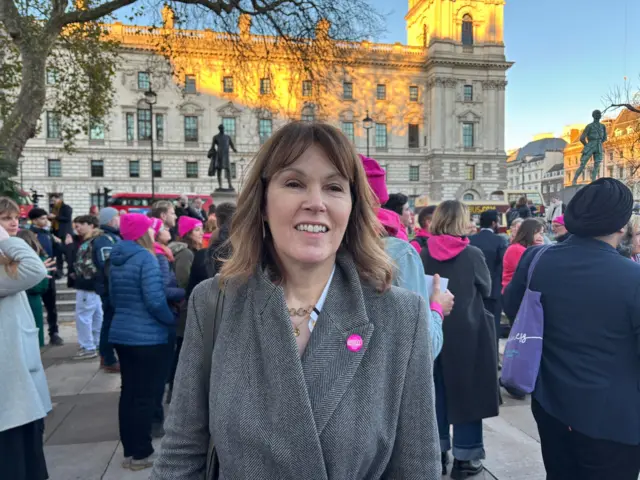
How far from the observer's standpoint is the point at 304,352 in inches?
51.0

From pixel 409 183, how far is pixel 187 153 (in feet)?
82.3

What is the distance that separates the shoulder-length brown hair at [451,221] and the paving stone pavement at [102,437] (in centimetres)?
194

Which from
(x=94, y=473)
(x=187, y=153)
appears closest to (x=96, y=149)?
(x=187, y=153)

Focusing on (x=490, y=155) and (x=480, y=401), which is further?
(x=490, y=155)

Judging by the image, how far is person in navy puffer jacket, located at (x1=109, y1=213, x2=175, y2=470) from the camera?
11.6ft

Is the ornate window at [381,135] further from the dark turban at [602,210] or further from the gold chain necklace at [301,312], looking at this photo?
the gold chain necklace at [301,312]

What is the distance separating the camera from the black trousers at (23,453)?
8.95 ft

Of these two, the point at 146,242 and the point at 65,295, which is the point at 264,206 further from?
the point at 65,295

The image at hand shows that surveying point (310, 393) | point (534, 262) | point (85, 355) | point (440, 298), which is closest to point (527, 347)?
point (534, 262)

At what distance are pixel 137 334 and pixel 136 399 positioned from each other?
21.0 inches

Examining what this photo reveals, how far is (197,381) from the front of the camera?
1359mm

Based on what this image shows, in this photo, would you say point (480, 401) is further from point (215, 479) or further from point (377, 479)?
point (215, 479)

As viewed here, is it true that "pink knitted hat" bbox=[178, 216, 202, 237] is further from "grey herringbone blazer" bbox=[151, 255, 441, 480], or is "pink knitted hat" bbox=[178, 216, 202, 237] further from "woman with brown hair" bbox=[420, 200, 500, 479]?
"grey herringbone blazer" bbox=[151, 255, 441, 480]

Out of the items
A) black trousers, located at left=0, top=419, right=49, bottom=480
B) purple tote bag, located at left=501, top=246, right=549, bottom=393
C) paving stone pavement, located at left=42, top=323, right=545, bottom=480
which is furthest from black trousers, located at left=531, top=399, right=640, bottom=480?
black trousers, located at left=0, top=419, right=49, bottom=480
